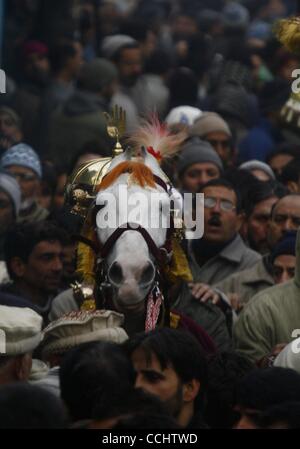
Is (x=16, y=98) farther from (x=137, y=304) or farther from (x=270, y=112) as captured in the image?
A: (x=137, y=304)

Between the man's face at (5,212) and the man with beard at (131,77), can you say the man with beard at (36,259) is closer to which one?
the man's face at (5,212)

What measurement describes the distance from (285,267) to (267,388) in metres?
3.65

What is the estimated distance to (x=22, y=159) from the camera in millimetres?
12875

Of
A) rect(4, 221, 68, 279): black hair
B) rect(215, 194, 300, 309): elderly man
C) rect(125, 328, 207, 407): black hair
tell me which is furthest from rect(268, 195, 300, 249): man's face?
rect(125, 328, 207, 407): black hair

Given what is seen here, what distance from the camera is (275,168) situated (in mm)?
13703

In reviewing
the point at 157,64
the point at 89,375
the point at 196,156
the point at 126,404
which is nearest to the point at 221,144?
the point at 196,156

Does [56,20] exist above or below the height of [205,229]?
above

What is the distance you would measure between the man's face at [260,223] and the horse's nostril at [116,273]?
12.7 ft

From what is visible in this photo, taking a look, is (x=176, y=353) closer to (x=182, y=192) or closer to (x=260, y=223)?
(x=260, y=223)

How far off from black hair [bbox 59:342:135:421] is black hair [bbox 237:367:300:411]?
50 cm

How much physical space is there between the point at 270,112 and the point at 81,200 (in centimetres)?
731

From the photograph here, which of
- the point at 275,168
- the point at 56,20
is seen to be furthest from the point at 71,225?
→ the point at 56,20

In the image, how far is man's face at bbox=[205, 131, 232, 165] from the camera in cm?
1383

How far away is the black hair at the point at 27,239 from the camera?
1067 centimetres
